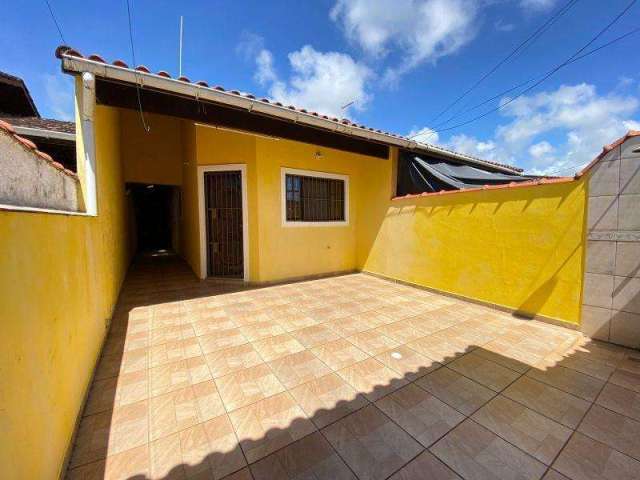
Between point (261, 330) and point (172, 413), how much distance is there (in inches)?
65.4

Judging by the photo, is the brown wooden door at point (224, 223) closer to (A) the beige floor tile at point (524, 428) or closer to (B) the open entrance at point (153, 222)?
(A) the beige floor tile at point (524, 428)

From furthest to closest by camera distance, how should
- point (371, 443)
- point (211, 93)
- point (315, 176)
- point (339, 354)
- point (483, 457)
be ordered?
point (315, 176) → point (211, 93) → point (339, 354) → point (371, 443) → point (483, 457)

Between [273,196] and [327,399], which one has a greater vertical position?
[273,196]

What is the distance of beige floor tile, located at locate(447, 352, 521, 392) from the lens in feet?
8.77

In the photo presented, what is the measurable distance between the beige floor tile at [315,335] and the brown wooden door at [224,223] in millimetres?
3244

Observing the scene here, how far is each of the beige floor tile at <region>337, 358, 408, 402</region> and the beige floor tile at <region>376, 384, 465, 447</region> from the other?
8cm

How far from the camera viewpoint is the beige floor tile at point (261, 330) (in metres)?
3.63

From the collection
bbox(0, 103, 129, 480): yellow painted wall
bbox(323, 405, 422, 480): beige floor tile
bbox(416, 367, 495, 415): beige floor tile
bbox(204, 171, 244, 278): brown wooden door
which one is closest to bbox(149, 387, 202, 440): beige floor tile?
bbox(0, 103, 129, 480): yellow painted wall

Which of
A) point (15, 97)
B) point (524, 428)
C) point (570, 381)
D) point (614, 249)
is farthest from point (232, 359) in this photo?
point (15, 97)

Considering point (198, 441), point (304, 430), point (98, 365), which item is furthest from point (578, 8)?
point (98, 365)

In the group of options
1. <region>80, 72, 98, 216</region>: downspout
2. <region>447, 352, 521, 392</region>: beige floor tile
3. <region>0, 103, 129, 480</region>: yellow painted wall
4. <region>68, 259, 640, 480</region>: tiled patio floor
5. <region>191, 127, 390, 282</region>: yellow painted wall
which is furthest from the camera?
<region>191, 127, 390, 282</region>: yellow painted wall

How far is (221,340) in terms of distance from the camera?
3.50 meters

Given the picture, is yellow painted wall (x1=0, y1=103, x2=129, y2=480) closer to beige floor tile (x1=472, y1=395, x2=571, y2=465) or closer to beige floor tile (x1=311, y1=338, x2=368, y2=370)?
beige floor tile (x1=311, y1=338, x2=368, y2=370)

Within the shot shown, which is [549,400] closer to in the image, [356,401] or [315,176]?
[356,401]
